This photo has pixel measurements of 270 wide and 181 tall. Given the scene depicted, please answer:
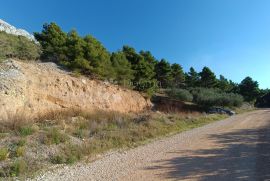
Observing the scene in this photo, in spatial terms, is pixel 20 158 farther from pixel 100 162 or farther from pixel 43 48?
pixel 43 48

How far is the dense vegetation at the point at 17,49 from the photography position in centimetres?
2116

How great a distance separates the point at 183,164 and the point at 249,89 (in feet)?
252

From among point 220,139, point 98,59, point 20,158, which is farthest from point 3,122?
point 98,59

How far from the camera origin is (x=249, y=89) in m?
79.2

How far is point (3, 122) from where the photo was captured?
44.7ft

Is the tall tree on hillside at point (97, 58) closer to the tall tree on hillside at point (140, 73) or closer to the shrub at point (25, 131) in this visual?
the tall tree on hillside at point (140, 73)

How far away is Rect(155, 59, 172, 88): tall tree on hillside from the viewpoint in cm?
5362

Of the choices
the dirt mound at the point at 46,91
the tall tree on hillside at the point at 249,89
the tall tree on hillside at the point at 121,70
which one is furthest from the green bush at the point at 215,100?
the tall tree on hillside at the point at 249,89

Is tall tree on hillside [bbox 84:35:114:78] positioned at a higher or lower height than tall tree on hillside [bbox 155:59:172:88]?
lower

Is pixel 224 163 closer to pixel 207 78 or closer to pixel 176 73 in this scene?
pixel 176 73

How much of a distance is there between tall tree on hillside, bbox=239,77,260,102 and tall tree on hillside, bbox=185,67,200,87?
844 inches

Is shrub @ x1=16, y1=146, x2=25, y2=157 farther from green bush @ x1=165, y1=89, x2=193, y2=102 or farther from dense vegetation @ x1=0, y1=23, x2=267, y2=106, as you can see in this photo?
green bush @ x1=165, y1=89, x2=193, y2=102

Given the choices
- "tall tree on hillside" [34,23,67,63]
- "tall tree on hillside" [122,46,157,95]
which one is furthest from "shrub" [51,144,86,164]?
"tall tree on hillside" [122,46,157,95]

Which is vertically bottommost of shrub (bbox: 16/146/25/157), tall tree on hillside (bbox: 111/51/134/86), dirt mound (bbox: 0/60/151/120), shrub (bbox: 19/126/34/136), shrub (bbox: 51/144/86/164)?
shrub (bbox: 51/144/86/164)
